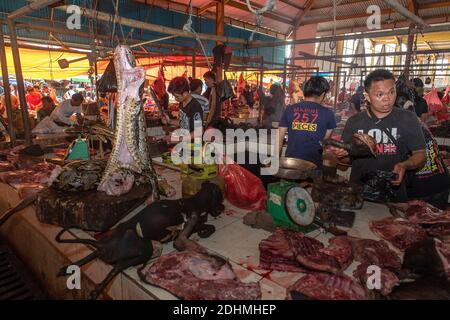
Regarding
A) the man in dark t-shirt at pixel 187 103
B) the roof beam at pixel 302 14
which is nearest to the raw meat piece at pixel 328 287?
the man in dark t-shirt at pixel 187 103

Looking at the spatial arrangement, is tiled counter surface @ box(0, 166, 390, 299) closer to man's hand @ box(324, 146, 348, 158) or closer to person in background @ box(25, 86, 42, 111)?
man's hand @ box(324, 146, 348, 158)

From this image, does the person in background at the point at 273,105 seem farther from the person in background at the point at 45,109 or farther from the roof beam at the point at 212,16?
the person in background at the point at 45,109

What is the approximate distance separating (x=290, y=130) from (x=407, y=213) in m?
1.47

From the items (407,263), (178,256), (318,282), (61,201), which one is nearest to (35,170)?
(61,201)

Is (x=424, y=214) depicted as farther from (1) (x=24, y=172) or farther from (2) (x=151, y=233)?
(1) (x=24, y=172)

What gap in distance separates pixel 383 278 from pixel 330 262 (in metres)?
0.32

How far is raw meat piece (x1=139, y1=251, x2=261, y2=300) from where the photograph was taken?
69.9 inches

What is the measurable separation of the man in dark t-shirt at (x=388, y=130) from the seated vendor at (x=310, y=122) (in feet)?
1.25

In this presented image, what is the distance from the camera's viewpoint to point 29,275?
3.41 metres

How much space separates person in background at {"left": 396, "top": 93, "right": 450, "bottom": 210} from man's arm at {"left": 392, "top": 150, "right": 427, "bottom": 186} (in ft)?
1.29

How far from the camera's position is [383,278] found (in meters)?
1.85

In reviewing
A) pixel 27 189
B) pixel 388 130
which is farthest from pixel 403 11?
pixel 27 189

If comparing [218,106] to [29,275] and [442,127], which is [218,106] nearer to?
[29,275]

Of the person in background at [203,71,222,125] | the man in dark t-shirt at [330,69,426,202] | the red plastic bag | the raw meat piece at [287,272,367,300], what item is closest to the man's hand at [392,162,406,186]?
the man in dark t-shirt at [330,69,426,202]
